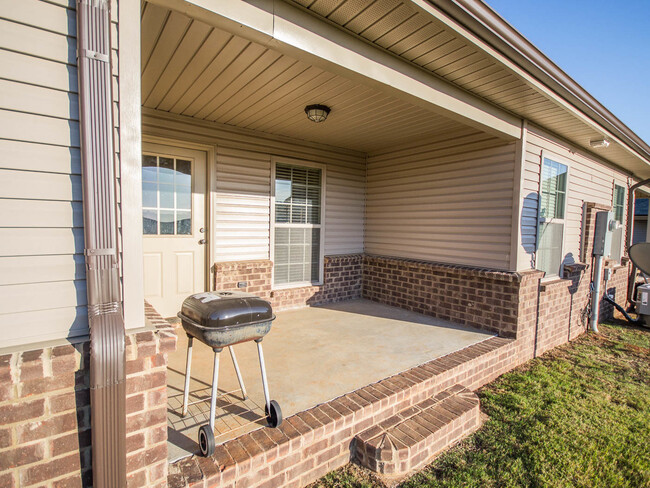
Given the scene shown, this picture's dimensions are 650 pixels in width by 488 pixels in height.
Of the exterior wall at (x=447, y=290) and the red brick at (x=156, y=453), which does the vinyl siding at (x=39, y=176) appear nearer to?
the red brick at (x=156, y=453)

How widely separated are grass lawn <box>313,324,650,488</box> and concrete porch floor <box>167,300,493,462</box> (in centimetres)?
58

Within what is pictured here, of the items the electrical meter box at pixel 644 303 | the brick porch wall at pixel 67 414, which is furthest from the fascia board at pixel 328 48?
the electrical meter box at pixel 644 303

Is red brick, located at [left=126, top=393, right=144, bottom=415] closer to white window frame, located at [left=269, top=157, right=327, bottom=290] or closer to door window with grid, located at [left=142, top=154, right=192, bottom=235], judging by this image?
door window with grid, located at [left=142, top=154, right=192, bottom=235]

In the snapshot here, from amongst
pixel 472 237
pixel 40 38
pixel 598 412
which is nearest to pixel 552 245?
pixel 472 237

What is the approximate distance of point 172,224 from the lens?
13.4 feet

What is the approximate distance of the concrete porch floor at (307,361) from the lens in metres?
2.19

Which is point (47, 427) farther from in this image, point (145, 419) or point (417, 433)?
point (417, 433)

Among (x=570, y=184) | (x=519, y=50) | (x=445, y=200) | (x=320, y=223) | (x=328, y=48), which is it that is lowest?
(x=320, y=223)

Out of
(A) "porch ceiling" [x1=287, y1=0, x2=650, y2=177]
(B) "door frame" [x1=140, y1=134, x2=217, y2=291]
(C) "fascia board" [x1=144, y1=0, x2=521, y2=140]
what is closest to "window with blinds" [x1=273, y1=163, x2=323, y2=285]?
(B) "door frame" [x1=140, y1=134, x2=217, y2=291]

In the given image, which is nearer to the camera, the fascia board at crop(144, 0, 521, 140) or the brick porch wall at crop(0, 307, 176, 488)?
the brick porch wall at crop(0, 307, 176, 488)

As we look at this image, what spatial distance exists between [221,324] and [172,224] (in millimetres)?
2690

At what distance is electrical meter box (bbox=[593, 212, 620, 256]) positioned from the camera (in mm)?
5070

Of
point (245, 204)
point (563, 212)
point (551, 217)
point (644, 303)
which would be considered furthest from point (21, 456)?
point (644, 303)

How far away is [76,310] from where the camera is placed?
146 cm
